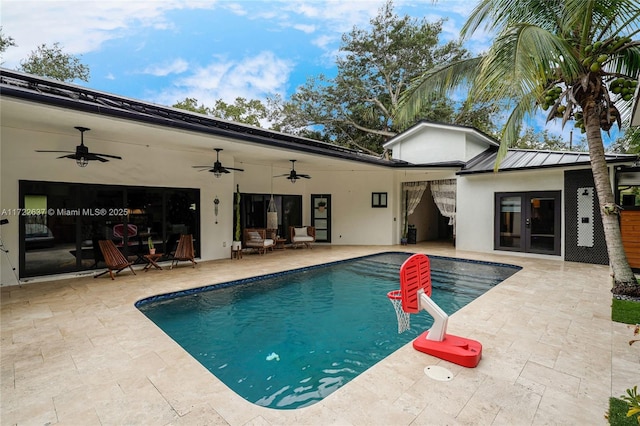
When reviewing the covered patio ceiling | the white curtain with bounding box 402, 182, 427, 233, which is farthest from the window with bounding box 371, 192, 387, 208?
the covered patio ceiling

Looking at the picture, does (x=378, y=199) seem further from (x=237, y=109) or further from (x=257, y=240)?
(x=237, y=109)

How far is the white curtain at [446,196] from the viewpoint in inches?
A: 461

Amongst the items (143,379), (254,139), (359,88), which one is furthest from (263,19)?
(143,379)

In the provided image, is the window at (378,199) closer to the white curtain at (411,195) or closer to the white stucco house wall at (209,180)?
the white stucco house wall at (209,180)

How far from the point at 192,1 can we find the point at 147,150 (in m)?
15.9

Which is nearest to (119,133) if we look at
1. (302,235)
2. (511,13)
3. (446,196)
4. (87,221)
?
(87,221)

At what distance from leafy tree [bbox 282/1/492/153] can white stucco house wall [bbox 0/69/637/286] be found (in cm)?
820

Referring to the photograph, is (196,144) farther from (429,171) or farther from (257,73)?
(257,73)

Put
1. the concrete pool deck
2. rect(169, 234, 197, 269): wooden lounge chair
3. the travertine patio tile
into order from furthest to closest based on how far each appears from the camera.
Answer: rect(169, 234, 197, 269): wooden lounge chair
the travertine patio tile
the concrete pool deck

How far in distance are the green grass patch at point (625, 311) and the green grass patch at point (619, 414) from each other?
99.3 inches

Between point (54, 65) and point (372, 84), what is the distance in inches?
793

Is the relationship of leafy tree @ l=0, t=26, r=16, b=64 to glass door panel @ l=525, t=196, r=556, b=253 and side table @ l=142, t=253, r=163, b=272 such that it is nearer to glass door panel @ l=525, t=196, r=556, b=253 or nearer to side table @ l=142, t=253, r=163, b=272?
side table @ l=142, t=253, r=163, b=272

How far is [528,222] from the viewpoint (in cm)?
968

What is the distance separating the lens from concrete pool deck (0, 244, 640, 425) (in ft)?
7.86
